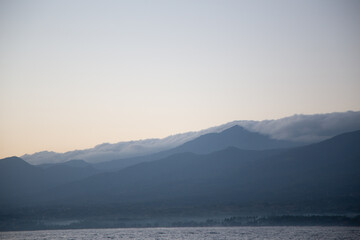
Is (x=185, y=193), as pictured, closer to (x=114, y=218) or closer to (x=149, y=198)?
(x=149, y=198)

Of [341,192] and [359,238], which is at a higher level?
[341,192]

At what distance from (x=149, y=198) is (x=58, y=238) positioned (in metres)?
86.4

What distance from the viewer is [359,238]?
91375 millimetres

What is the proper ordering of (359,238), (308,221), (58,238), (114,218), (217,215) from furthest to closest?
1. (114,218)
2. (217,215)
3. (308,221)
4. (58,238)
5. (359,238)

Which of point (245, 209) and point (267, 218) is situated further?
point (245, 209)

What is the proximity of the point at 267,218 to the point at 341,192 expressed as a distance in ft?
116

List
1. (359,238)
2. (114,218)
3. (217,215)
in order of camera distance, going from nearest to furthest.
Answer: (359,238), (217,215), (114,218)

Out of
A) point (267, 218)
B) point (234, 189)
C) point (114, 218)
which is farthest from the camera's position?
point (234, 189)

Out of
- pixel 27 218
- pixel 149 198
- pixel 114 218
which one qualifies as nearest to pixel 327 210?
pixel 114 218

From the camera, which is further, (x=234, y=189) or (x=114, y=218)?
(x=234, y=189)

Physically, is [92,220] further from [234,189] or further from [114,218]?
[234,189]

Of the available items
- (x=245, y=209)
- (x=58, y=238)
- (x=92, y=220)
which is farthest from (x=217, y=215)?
(x=58, y=238)

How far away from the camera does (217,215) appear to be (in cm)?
15038

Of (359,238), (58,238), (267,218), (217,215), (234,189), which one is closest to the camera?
(359,238)
